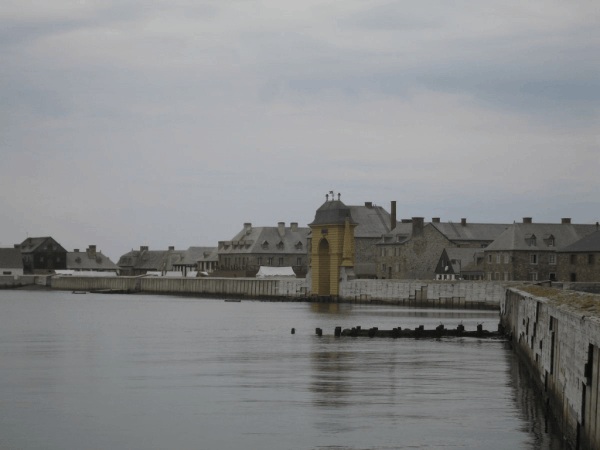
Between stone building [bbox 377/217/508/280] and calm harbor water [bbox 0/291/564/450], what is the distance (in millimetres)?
77018

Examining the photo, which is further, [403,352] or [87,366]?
[403,352]

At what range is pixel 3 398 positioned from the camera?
32.8 m

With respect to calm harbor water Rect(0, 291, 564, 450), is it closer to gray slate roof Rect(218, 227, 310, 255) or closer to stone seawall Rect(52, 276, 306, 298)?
stone seawall Rect(52, 276, 306, 298)

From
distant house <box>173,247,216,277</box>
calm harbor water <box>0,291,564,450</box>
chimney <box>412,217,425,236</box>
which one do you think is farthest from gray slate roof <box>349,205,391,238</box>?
calm harbor water <box>0,291,564,450</box>

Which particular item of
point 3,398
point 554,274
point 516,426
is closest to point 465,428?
point 516,426

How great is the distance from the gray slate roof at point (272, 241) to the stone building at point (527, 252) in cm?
5293

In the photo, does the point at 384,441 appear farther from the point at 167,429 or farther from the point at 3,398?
the point at 3,398

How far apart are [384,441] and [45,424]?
978 centimetres

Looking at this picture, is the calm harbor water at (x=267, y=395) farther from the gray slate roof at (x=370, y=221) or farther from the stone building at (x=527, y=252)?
the gray slate roof at (x=370, y=221)

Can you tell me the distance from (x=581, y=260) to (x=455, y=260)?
2473 cm

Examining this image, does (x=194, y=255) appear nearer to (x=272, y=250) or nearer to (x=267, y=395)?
(x=272, y=250)

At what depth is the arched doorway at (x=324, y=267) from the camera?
132750mm

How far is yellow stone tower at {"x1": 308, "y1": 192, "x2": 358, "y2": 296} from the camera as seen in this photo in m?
128

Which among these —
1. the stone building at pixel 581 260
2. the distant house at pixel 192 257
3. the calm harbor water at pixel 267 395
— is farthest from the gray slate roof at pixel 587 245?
the distant house at pixel 192 257
